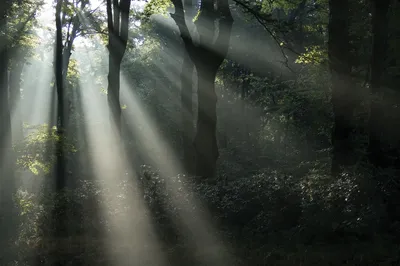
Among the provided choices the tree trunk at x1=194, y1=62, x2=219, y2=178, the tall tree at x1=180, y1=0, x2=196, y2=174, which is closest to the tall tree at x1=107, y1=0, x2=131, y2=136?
the tall tree at x1=180, y1=0, x2=196, y2=174

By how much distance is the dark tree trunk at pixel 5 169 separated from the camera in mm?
11097

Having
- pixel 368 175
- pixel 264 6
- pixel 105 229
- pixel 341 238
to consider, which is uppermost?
pixel 264 6

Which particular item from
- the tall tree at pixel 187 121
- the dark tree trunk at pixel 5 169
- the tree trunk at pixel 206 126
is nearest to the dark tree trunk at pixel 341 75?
the tree trunk at pixel 206 126

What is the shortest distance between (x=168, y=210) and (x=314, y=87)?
11.4 metres

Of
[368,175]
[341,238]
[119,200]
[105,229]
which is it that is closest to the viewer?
[341,238]

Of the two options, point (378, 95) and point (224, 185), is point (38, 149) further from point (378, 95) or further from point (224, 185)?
point (378, 95)

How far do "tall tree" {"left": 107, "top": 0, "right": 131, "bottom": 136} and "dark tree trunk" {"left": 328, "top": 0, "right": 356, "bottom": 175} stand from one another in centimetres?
906

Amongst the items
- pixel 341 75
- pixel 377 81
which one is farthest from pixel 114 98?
pixel 377 81

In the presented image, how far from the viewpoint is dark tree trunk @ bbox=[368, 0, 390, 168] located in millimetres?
10445

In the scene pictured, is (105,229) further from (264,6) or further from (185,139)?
(264,6)

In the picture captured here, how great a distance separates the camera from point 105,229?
11.0 meters

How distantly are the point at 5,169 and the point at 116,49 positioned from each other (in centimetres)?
705

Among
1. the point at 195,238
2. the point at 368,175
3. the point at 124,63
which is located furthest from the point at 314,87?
the point at 124,63

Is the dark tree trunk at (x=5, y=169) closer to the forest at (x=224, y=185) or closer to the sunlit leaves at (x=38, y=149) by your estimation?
the forest at (x=224, y=185)
